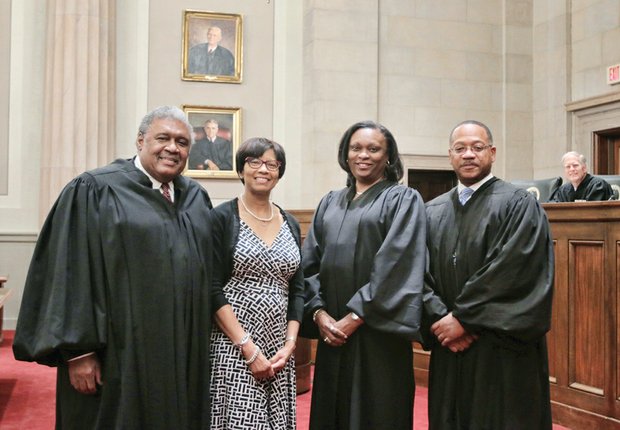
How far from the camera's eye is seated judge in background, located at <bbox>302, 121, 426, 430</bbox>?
10.8 feet

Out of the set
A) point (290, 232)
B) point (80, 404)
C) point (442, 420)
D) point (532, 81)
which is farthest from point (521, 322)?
point (532, 81)

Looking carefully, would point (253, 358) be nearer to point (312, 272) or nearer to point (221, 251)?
point (221, 251)

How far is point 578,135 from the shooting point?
34.0 ft

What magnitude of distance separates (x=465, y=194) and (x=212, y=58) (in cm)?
752

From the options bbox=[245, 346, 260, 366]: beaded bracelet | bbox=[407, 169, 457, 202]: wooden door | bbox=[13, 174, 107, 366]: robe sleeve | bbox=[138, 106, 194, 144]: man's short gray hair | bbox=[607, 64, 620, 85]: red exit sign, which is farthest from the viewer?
bbox=[407, 169, 457, 202]: wooden door

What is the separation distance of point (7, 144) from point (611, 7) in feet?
27.8

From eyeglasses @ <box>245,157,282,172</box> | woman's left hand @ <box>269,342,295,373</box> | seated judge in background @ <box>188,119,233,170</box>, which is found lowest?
woman's left hand @ <box>269,342,295,373</box>

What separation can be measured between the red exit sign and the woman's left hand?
8002 mm

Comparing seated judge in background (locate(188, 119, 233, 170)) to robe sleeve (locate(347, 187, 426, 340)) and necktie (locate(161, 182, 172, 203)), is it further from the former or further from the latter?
necktie (locate(161, 182, 172, 203))

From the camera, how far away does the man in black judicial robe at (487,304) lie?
10.6 ft

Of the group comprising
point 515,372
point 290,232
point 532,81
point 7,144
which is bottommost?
point 515,372

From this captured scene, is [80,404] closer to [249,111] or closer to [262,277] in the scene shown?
[262,277]

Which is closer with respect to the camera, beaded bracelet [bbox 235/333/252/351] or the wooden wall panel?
beaded bracelet [bbox 235/333/252/351]

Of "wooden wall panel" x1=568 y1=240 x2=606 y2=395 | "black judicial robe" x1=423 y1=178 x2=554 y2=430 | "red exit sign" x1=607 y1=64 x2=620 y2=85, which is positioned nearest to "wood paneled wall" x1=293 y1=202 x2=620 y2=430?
"wooden wall panel" x1=568 y1=240 x2=606 y2=395
